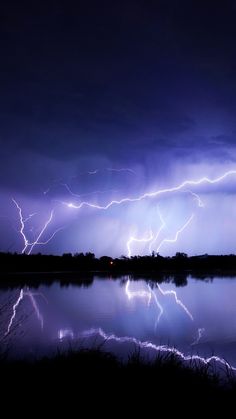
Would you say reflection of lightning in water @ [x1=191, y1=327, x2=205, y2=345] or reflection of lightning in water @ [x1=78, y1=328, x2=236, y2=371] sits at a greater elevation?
reflection of lightning in water @ [x1=191, y1=327, x2=205, y2=345]

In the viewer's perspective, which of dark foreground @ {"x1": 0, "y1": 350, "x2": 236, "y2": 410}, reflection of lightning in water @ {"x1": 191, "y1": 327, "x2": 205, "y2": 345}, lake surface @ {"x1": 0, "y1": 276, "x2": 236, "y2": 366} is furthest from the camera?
reflection of lightning in water @ {"x1": 191, "y1": 327, "x2": 205, "y2": 345}

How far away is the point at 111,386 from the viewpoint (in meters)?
5.84

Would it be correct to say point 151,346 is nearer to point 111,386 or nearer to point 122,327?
point 122,327

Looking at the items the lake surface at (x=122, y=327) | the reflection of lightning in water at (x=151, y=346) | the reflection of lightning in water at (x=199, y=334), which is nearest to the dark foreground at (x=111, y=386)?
the lake surface at (x=122, y=327)

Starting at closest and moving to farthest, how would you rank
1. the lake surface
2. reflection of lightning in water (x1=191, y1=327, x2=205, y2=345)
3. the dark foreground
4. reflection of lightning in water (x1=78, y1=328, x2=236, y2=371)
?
1. the dark foreground
2. reflection of lightning in water (x1=78, y1=328, x2=236, y2=371)
3. the lake surface
4. reflection of lightning in water (x1=191, y1=327, x2=205, y2=345)

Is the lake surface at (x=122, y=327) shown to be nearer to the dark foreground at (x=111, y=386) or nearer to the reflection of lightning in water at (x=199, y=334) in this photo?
the reflection of lightning in water at (x=199, y=334)

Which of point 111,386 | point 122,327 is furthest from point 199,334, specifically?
point 111,386

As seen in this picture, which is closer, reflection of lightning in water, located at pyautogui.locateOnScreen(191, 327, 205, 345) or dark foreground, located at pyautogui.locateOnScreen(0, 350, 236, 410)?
dark foreground, located at pyautogui.locateOnScreen(0, 350, 236, 410)

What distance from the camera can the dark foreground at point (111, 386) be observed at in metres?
5.41

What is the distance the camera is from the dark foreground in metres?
5.41

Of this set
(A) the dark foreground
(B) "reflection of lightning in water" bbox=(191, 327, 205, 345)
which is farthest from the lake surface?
(A) the dark foreground

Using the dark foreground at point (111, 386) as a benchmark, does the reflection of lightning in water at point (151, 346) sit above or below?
below

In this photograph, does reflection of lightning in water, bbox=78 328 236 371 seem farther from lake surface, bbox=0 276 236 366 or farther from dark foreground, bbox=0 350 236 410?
dark foreground, bbox=0 350 236 410

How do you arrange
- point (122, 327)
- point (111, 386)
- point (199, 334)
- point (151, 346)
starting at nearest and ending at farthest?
point (111, 386) < point (151, 346) < point (199, 334) < point (122, 327)
